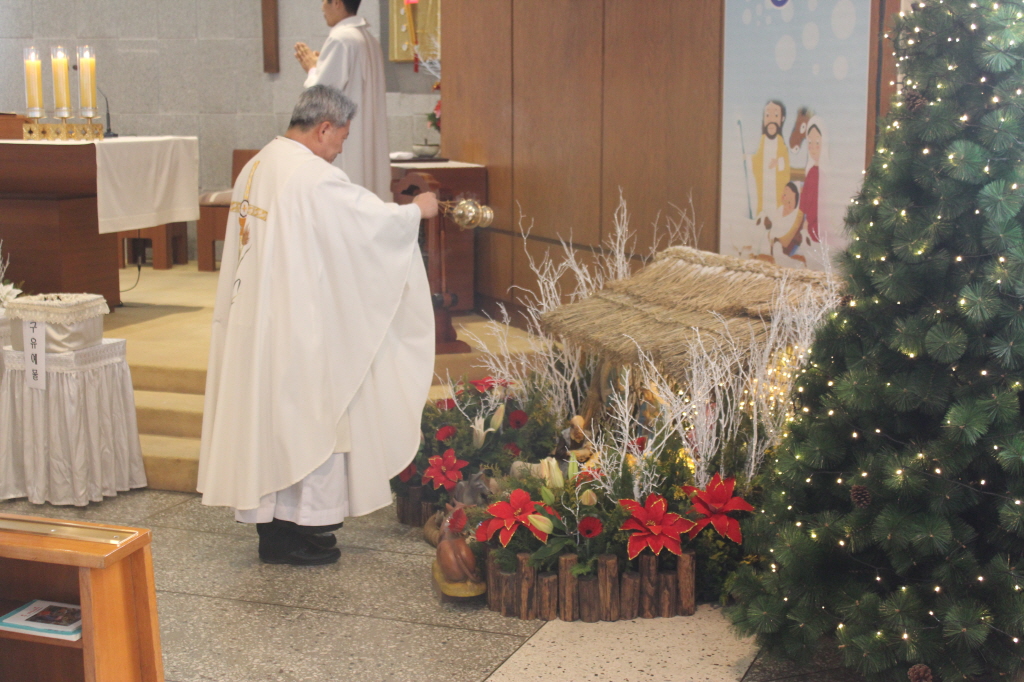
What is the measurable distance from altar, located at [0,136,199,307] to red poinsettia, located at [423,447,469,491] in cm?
322

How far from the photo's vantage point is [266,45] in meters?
10.9

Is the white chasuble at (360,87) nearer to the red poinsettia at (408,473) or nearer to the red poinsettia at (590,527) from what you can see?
the red poinsettia at (408,473)

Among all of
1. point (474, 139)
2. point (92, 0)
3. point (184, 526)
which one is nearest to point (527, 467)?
point (184, 526)

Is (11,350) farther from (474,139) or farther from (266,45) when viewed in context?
(266,45)

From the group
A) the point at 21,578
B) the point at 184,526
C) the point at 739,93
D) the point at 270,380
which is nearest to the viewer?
the point at 21,578

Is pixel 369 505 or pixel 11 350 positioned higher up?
pixel 11 350

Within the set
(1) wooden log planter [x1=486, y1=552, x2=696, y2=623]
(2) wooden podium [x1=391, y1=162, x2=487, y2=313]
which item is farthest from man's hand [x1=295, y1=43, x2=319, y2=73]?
(1) wooden log planter [x1=486, y1=552, x2=696, y2=623]

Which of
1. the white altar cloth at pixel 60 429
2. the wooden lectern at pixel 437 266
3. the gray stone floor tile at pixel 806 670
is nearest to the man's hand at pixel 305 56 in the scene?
the wooden lectern at pixel 437 266

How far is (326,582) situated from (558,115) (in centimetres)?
414

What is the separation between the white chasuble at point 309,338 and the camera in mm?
4043

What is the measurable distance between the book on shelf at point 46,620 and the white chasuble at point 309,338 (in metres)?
1.20

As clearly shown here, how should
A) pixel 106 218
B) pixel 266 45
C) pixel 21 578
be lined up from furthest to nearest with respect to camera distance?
pixel 266 45 → pixel 106 218 → pixel 21 578

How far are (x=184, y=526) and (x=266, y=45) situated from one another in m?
7.29

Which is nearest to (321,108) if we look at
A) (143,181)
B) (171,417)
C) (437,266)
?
(171,417)
